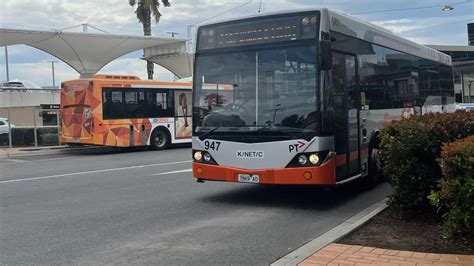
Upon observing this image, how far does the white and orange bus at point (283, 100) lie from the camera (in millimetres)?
8250

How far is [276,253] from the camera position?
6.06 metres

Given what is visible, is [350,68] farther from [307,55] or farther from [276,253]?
[276,253]

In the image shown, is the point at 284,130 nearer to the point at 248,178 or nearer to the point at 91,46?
the point at 248,178

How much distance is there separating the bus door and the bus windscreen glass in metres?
0.76

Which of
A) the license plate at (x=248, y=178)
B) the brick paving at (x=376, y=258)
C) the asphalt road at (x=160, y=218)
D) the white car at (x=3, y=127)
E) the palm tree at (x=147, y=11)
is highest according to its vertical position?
the palm tree at (x=147, y=11)

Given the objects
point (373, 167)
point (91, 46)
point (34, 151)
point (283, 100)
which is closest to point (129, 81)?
point (34, 151)

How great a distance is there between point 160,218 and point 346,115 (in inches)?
139

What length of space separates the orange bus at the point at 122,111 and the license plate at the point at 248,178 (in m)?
12.7

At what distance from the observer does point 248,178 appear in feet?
28.4

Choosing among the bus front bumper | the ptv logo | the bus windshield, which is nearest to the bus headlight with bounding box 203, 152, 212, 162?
the bus front bumper

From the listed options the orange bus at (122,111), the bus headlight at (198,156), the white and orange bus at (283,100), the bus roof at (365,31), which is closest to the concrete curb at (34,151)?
the orange bus at (122,111)

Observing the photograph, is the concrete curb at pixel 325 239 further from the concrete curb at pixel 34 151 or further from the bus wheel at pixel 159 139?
the concrete curb at pixel 34 151

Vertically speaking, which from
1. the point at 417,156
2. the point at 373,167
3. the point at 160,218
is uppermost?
the point at 417,156

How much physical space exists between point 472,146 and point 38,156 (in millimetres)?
18478
